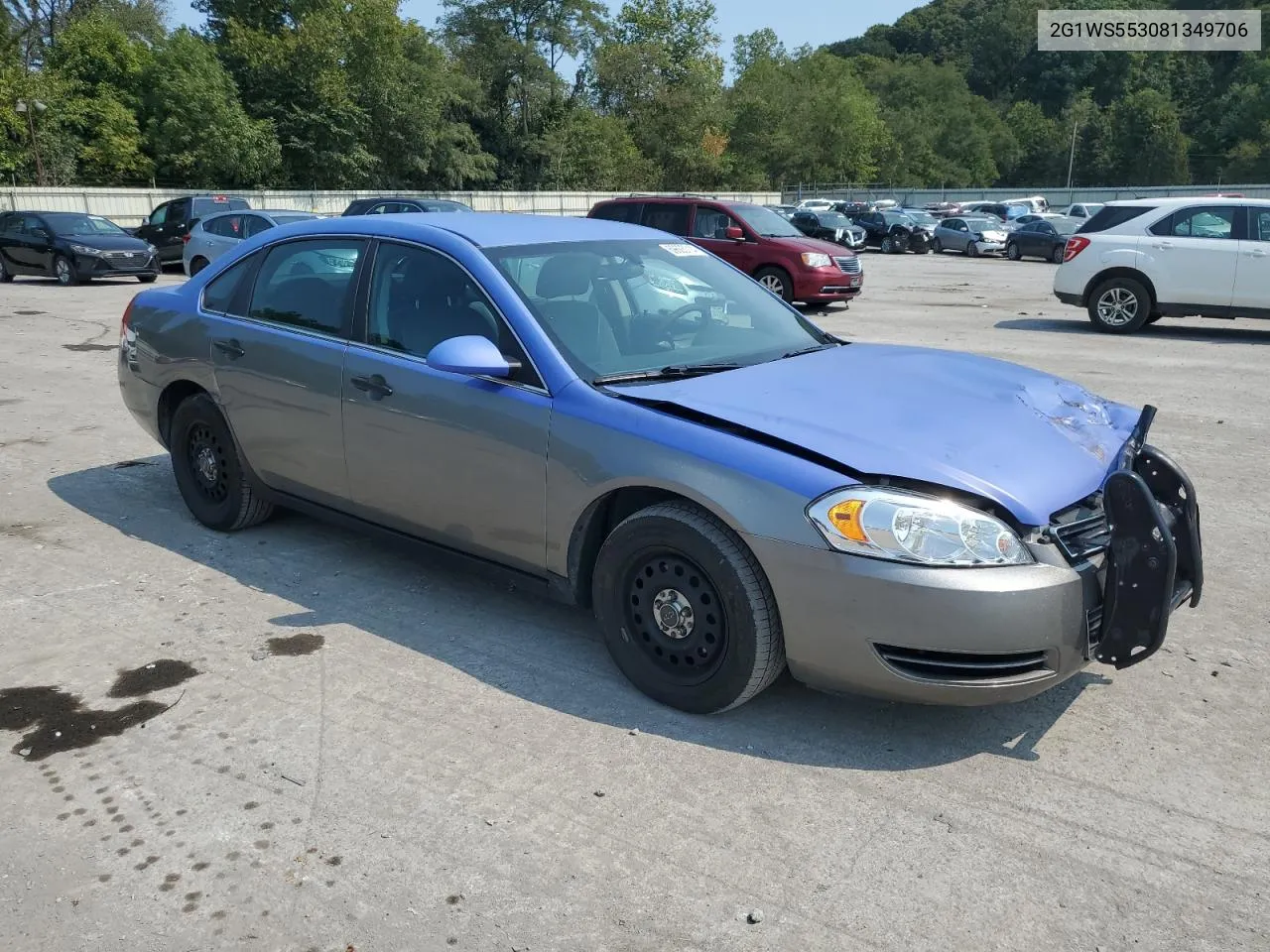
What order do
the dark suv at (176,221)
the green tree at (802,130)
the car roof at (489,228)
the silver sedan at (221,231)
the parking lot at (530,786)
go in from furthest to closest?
the green tree at (802,130)
the dark suv at (176,221)
the silver sedan at (221,231)
the car roof at (489,228)
the parking lot at (530,786)

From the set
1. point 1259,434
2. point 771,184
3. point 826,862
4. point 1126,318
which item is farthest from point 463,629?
point 771,184

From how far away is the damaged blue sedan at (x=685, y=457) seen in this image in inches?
128

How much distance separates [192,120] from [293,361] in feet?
158

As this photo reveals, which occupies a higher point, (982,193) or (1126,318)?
(982,193)

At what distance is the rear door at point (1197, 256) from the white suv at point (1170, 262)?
0.01 m

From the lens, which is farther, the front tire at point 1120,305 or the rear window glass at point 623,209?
the rear window glass at point 623,209

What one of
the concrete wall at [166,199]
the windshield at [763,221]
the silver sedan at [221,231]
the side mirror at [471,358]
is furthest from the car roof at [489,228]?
the concrete wall at [166,199]

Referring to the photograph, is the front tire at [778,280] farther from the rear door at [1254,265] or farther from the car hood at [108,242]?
the car hood at [108,242]

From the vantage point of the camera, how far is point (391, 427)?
4457 mm

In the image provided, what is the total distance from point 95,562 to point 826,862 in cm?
402

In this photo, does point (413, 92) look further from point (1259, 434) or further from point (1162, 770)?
point (1162, 770)

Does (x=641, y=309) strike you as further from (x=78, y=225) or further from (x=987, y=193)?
(x=987, y=193)

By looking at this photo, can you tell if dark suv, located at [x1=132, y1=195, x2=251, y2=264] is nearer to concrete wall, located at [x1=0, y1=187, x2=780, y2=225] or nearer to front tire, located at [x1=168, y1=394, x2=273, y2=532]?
concrete wall, located at [x1=0, y1=187, x2=780, y2=225]

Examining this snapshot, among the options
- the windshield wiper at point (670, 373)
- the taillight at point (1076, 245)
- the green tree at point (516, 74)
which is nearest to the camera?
the windshield wiper at point (670, 373)
